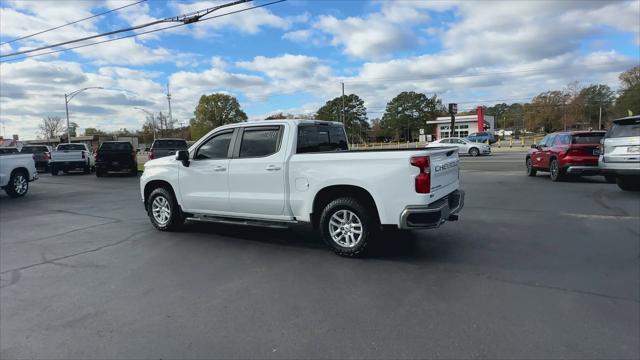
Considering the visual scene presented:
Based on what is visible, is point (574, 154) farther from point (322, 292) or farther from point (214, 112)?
point (214, 112)

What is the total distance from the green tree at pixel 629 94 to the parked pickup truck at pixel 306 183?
84568 millimetres

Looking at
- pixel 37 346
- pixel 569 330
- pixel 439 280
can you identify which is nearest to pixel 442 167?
pixel 439 280

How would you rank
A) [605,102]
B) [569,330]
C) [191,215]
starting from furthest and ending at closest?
[605,102], [191,215], [569,330]

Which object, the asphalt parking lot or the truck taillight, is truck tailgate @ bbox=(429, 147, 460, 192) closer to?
the truck taillight

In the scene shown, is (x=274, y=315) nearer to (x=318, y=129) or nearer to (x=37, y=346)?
(x=37, y=346)

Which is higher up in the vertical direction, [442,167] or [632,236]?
[442,167]

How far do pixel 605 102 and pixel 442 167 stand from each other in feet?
333

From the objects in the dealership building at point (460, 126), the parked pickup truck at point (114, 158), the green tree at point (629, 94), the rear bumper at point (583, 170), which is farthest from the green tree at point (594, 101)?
the parked pickup truck at point (114, 158)

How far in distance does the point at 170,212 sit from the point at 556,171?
1176cm

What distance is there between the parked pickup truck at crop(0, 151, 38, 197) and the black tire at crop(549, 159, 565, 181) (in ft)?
56.3

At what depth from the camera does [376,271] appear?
16.7 feet

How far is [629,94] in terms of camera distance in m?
77.7

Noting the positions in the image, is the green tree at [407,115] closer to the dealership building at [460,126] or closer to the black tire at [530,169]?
the dealership building at [460,126]

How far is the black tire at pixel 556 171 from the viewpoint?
13208mm
